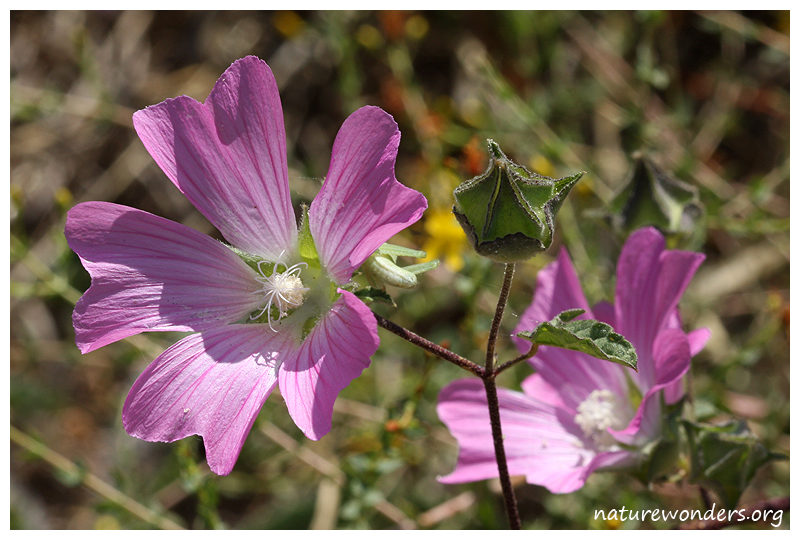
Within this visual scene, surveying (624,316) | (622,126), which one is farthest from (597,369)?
(622,126)

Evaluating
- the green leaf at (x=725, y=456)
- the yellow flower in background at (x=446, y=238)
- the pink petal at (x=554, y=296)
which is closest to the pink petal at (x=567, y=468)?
the green leaf at (x=725, y=456)

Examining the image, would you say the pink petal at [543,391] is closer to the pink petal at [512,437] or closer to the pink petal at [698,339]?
the pink petal at [512,437]

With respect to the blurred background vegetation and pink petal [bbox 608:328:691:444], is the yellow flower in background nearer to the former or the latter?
the blurred background vegetation

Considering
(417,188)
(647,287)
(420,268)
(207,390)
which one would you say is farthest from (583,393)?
(417,188)

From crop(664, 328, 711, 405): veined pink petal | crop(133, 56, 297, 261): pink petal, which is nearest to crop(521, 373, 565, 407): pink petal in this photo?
crop(664, 328, 711, 405): veined pink petal

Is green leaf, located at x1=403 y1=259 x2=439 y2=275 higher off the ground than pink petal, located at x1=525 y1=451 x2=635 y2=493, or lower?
higher

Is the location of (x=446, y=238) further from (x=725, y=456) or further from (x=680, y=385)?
(x=725, y=456)
